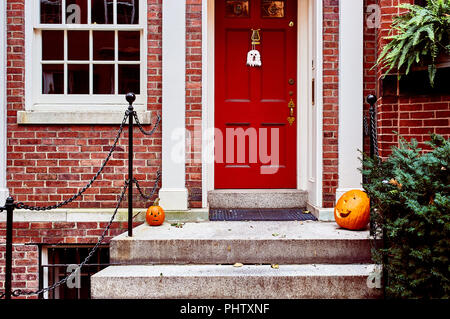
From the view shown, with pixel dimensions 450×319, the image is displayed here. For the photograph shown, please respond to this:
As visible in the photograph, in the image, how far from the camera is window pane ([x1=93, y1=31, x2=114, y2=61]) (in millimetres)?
4719

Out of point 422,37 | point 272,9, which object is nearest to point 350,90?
point 422,37

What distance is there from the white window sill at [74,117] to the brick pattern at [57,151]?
7cm

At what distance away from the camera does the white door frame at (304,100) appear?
4633 millimetres

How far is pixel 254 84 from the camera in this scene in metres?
5.23

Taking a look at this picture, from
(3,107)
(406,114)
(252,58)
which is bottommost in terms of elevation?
(406,114)

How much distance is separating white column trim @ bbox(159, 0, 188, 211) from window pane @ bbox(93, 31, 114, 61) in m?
0.67

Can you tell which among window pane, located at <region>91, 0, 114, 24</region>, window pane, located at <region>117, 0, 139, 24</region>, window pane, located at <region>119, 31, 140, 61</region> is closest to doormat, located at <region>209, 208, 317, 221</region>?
window pane, located at <region>119, 31, 140, 61</region>

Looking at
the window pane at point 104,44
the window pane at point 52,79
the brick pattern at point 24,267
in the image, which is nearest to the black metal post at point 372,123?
the window pane at point 104,44

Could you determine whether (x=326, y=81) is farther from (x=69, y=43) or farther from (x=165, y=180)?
(x=69, y=43)

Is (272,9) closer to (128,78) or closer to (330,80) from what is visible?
(330,80)

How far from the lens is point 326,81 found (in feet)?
15.2

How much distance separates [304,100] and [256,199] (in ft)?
4.64

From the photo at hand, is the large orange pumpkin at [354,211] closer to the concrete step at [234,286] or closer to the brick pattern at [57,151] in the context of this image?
the concrete step at [234,286]

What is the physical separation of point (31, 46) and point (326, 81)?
343 cm
